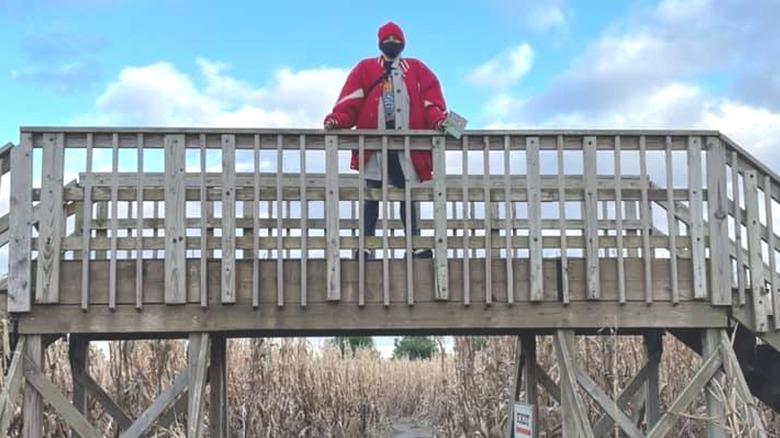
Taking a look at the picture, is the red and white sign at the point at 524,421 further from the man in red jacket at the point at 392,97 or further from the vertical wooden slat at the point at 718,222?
the man in red jacket at the point at 392,97

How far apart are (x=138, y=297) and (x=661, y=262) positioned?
13.2 ft

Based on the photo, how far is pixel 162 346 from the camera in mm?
10078

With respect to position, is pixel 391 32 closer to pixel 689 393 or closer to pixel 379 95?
pixel 379 95

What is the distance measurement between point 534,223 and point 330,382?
6532mm

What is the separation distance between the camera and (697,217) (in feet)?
22.7

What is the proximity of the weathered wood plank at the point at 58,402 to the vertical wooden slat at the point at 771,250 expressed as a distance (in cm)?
526

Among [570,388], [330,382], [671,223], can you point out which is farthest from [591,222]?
[330,382]

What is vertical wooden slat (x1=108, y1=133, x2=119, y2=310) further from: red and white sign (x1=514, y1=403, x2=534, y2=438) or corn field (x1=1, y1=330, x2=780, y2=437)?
red and white sign (x1=514, y1=403, x2=534, y2=438)

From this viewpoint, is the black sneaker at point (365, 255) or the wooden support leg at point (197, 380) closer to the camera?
the wooden support leg at point (197, 380)

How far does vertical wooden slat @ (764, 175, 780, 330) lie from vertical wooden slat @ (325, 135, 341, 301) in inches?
134

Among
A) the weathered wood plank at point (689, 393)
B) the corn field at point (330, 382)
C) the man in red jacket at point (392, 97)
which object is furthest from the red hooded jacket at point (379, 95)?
the corn field at point (330, 382)

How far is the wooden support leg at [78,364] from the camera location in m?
7.75

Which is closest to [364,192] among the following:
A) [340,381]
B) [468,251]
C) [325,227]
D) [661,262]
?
[325,227]

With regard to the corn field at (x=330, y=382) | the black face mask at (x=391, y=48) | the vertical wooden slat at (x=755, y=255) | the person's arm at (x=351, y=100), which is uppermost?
the black face mask at (x=391, y=48)
